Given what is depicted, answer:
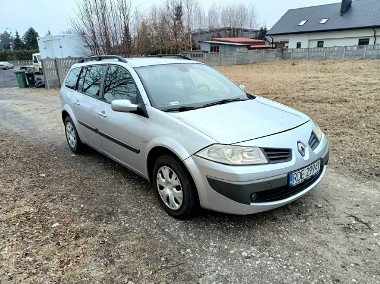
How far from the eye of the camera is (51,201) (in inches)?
149

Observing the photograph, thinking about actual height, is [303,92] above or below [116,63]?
below

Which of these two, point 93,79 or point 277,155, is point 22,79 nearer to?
point 93,79

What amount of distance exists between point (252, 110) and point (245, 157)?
87cm

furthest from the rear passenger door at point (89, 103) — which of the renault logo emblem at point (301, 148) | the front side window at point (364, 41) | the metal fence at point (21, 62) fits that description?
the metal fence at point (21, 62)

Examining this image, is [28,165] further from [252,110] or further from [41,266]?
[252,110]

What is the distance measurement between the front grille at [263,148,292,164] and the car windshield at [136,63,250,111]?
3.32 ft

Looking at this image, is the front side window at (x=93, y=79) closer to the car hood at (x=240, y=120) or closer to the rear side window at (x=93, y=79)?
the rear side window at (x=93, y=79)

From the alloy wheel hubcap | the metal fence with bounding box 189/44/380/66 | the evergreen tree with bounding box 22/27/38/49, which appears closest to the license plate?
the alloy wheel hubcap

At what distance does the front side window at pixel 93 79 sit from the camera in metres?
4.43

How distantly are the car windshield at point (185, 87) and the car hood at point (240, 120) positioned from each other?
0.22 meters

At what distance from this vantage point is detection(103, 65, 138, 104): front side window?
12.3ft

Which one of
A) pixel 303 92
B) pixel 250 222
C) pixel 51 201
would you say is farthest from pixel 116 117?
pixel 303 92

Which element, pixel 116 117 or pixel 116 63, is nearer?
pixel 116 117

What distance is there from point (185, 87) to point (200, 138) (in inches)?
46.7
